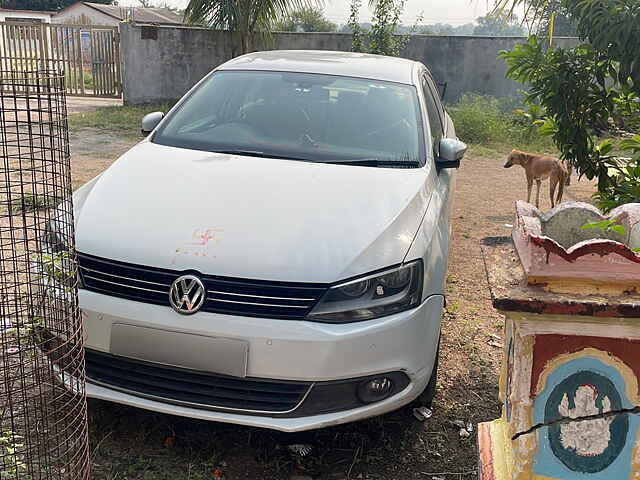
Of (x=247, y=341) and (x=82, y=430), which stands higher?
(x=247, y=341)

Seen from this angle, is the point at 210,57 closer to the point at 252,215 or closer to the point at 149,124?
the point at 149,124

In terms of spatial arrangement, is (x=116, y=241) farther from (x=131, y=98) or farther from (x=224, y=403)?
(x=131, y=98)

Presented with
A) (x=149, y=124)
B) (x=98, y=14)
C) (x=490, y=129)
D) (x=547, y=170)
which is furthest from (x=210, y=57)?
(x=98, y=14)

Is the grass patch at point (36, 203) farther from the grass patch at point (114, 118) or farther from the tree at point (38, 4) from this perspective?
the tree at point (38, 4)

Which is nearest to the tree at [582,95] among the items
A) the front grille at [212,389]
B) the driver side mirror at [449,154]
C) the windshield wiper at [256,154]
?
the driver side mirror at [449,154]

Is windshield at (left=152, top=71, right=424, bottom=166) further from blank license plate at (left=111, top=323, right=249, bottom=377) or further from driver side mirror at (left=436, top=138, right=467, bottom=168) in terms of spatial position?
blank license plate at (left=111, top=323, right=249, bottom=377)

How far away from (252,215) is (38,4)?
49.8 m

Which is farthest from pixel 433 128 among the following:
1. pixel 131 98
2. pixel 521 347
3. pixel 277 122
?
pixel 131 98

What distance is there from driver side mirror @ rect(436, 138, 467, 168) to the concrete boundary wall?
10880 millimetres

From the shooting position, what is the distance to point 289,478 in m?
2.81

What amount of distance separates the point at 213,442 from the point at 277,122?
1.82 meters

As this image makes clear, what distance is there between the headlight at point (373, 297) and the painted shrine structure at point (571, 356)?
2.65ft

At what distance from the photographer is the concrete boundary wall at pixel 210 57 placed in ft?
46.5

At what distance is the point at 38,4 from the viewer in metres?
46.4
